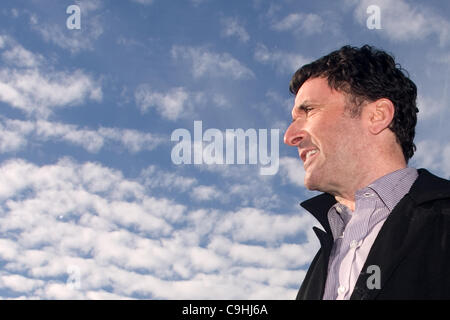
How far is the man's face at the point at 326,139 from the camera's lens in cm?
488

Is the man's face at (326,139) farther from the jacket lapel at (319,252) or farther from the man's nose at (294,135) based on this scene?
the jacket lapel at (319,252)

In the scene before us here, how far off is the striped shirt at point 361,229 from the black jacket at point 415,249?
0.21m

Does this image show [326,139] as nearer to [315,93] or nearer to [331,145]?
[331,145]

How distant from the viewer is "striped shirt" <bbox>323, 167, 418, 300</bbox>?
3951 millimetres

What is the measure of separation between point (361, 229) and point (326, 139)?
1.15 metres

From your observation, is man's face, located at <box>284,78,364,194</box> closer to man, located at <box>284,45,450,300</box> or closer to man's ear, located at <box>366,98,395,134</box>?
man, located at <box>284,45,450,300</box>

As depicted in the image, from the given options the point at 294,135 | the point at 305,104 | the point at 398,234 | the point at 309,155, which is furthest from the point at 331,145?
the point at 398,234

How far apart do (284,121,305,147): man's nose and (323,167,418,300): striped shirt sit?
3.02 ft

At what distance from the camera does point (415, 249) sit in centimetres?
359

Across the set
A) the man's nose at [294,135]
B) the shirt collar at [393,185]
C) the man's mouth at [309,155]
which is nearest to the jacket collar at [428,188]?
the shirt collar at [393,185]

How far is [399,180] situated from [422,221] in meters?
0.83

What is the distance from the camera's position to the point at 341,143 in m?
4.90
